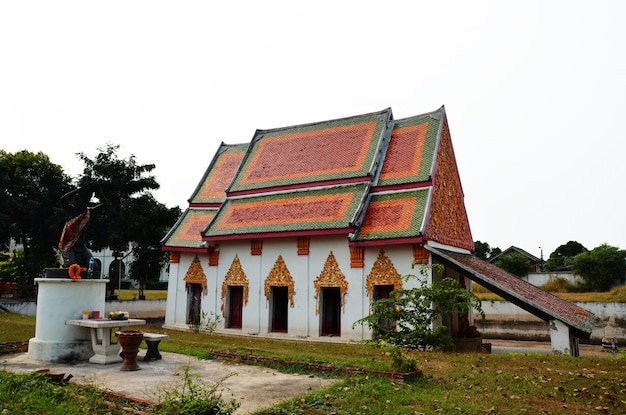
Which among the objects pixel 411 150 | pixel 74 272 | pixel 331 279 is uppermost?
pixel 411 150

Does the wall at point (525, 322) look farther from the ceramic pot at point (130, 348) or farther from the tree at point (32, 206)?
the tree at point (32, 206)

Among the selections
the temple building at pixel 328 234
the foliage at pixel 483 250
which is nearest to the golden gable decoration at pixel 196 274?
the temple building at pixel 328 234

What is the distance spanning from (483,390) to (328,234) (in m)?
9.14

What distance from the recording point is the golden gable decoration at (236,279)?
1772 centimetres

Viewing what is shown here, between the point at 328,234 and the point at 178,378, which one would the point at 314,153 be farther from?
the point at 178,378

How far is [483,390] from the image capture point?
733 cm

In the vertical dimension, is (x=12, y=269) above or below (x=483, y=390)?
above

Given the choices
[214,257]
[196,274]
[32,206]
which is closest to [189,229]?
[196,274]

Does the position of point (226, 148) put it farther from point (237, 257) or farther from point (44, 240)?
point (44, 240)

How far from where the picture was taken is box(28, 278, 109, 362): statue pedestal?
30.5ft

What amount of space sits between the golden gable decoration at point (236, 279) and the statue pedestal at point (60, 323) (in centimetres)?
815

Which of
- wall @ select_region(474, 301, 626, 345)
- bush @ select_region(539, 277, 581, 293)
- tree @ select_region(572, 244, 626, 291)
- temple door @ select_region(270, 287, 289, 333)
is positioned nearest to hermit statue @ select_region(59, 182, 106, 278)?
temple door @ select_region(270, 287, 289, 333)

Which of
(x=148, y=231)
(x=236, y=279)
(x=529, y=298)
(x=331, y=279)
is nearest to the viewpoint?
(x=529, y=298)

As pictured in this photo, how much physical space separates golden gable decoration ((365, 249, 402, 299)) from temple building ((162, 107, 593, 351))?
0.10 feet
